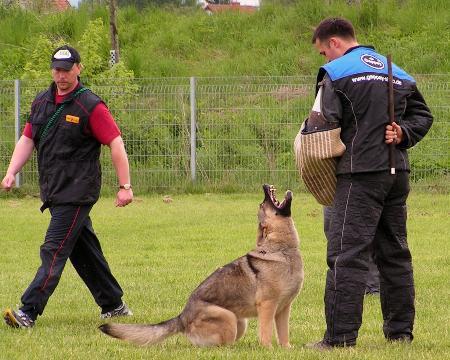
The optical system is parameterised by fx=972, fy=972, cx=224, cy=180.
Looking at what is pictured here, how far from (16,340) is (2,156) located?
13892mm

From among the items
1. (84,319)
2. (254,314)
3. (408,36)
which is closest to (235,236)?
(84,319)

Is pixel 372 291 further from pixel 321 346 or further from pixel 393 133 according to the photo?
pixel 393 133

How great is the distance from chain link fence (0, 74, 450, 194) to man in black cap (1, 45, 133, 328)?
38.5 ft

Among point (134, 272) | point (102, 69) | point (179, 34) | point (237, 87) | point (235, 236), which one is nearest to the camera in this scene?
point (134, 272)

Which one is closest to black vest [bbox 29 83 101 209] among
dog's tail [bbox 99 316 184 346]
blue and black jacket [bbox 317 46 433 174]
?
dog's tail [bbox 99 316 184 346]

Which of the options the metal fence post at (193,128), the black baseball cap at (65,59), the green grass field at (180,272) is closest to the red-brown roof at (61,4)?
the metal fence post at (193,128)

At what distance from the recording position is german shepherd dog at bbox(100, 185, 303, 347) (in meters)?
6.70

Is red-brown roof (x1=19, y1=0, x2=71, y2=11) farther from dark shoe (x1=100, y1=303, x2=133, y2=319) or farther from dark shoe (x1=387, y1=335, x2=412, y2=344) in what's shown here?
dark shoe (x1=387, y1=335, x2=412, y2=344)

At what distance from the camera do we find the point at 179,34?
95.0ft

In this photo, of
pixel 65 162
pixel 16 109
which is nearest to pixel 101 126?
pixel 65 162

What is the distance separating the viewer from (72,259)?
323 inches

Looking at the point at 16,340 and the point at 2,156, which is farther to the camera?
the point at 2,156

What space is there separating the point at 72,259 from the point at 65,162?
0.93 m

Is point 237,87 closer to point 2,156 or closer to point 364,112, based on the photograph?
point 2,156
